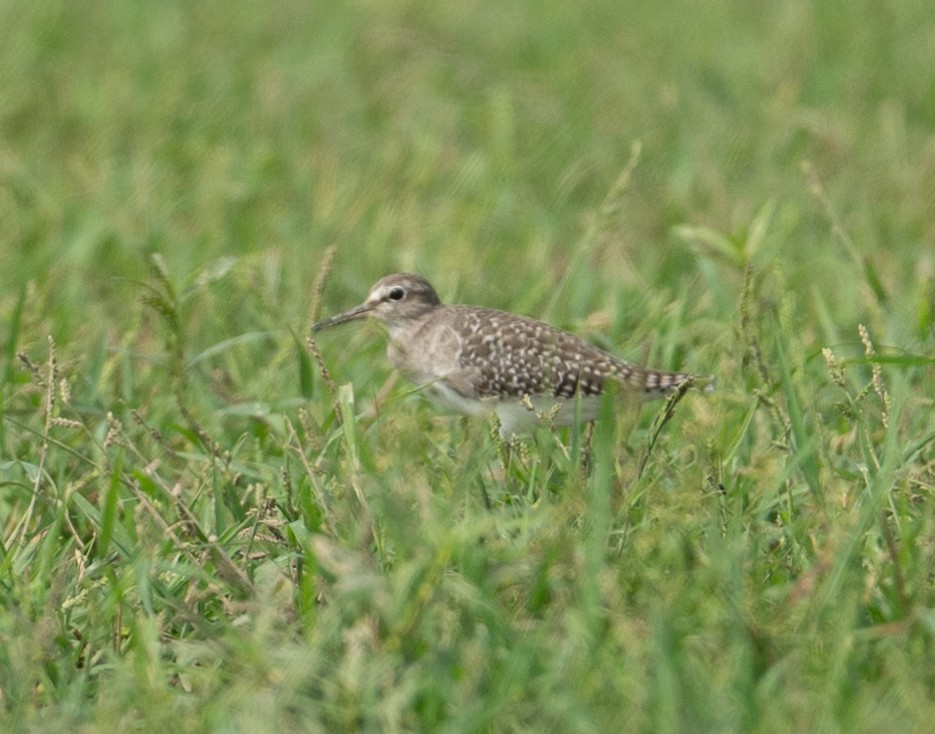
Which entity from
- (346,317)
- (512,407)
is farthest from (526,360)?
(346,317)

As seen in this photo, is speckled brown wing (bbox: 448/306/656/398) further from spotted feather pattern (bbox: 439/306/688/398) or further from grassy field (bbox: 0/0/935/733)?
grassy field (bbox: 0/0/935/733)

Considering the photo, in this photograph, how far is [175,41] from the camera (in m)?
13.9

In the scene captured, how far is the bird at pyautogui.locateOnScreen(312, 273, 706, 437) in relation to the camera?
7387 millimetres

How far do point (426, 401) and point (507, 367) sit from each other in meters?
0.51

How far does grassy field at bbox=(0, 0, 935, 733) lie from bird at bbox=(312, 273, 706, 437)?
0.21m

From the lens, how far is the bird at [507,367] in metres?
7.39

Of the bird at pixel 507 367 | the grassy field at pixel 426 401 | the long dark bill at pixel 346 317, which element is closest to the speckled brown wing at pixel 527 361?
the bird at pixel 507 367

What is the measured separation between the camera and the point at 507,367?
756 cm

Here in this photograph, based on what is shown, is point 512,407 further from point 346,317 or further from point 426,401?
point 346,317

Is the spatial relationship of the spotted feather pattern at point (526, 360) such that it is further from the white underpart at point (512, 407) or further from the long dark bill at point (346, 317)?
the long dark bill at point (346, 317)

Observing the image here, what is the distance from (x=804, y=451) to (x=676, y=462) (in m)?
0.92

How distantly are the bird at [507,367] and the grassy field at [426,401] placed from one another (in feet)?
0.69

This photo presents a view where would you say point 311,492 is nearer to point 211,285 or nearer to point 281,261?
point 211,285

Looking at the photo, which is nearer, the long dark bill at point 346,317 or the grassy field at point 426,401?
the grassy field at point 426,401
